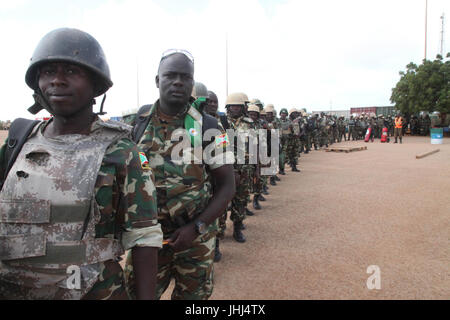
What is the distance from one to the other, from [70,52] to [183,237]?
1.07 metres

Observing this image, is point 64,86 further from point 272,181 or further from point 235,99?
point 272,181

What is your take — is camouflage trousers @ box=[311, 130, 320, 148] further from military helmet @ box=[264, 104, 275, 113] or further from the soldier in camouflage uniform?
the soldier in camouflage uniform

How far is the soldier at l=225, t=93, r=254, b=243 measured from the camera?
14.8 feet

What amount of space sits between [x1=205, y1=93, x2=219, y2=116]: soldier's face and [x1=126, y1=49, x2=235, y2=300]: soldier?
2.17 metres

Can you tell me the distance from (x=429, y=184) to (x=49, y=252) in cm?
863

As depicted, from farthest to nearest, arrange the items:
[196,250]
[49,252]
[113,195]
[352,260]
A: 1. [352,260]
2. [196,250]
3. [113,195]
4. [49,252]

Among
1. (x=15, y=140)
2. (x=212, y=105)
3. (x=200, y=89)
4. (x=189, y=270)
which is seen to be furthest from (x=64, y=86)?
(x=212, y=105)

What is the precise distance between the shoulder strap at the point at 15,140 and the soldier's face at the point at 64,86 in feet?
0.44

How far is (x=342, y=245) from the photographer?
13.9 ft

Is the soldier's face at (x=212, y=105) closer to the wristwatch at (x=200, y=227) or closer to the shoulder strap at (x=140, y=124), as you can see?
the shoulder strap at (x=140, y=124)

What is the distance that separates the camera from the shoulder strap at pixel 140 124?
199 centimetres

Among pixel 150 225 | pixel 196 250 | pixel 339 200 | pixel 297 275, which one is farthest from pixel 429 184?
pixel 150 225
